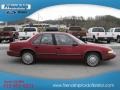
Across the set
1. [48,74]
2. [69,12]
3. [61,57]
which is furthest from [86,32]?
[61,57]

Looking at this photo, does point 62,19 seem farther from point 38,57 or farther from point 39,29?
point 38,57

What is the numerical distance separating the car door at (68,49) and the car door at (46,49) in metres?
0.17

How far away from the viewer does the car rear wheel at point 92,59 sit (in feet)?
31.5

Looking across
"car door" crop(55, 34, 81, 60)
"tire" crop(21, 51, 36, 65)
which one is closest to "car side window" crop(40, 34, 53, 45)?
"car door" crop(55, 34, 81, 60)

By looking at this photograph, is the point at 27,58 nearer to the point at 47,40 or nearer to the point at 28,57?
the point at 28,57

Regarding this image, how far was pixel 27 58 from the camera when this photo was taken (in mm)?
9695

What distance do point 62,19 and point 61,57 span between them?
290cm

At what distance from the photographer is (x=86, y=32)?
7840 millimetres

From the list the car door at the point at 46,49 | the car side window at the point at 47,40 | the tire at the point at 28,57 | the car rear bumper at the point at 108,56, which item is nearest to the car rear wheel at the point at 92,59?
the car rear bumper at the point at 108,56

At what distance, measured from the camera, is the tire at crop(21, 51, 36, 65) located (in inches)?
375

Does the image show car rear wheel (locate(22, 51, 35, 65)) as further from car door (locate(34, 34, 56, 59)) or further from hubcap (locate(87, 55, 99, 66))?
hubcap (locate(87, 55, 99, 66))

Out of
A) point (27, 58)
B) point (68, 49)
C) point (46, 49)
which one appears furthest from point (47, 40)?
point (27, 58)

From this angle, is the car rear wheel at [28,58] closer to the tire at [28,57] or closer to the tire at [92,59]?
the tire at [28,57]

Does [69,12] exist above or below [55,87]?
above
